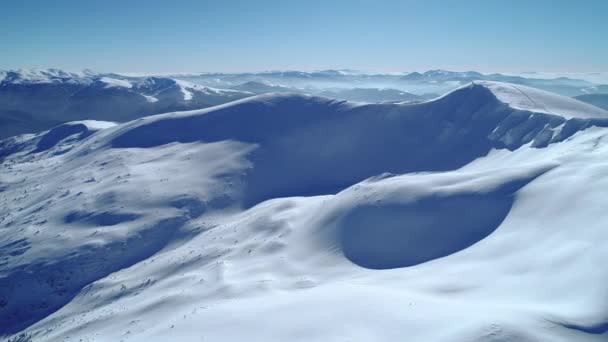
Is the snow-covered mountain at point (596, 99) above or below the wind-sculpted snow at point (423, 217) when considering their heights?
above

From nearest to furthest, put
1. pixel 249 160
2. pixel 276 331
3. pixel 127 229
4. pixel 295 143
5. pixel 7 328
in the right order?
pixel 276 331 < pixel 7 328 < pixel 127 229 < pixel 249 160 < pixel 295 143

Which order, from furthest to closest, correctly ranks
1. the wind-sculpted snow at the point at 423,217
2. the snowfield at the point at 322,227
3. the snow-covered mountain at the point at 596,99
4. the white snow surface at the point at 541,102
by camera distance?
1. the snow-covered mountain at the point at 596,99
2. the white snow surface at the point at 541,102
3. the wind-sculpted snow at the point at 423,217
4. the snowfield at the point at 322,227

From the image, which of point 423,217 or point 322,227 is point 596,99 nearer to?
point 423,217

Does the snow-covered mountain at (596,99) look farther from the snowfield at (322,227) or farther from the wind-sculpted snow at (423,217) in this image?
the wind-sculpted snow at (423,217)

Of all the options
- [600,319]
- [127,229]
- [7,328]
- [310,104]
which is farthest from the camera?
[310,104]

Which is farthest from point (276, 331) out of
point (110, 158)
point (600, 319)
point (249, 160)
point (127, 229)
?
point (110, 158)

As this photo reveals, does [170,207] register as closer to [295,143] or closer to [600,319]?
[295,143]

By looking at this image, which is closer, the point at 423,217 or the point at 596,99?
the point at 423,217

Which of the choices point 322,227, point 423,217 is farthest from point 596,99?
point 322,227

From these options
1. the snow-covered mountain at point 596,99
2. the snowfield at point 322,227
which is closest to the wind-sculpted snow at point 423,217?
the snowfield at point 322,227
